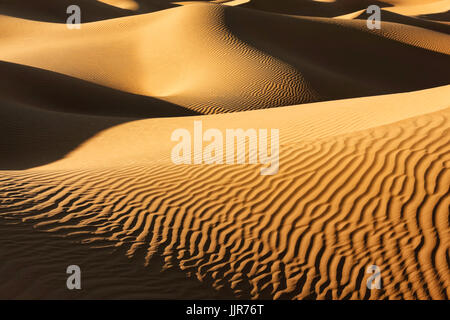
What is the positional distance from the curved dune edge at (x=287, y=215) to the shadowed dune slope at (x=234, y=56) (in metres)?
10.5

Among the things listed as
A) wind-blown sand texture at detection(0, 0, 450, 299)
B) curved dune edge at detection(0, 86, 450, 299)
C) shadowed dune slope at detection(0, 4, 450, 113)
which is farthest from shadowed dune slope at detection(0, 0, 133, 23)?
curved dune edge at detection(0, 86, 450, 299)

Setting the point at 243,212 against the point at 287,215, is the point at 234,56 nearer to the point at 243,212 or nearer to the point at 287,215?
the point at 243,212

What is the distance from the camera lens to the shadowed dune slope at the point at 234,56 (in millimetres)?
19812

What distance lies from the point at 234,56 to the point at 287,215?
17.9 meters

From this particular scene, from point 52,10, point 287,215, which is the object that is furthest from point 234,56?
point 52,10

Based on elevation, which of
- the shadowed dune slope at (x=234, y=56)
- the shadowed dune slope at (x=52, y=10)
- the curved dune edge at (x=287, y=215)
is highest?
the shadowed dune slope at (x=52, y=10)

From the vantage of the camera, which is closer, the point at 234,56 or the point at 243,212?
the point at 243,212

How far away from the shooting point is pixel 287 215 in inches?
214

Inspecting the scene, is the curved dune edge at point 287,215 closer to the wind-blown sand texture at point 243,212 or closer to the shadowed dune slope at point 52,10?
the wind-blown sand texture at point 243,212

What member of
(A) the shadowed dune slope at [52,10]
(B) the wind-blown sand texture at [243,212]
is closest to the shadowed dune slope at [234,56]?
(A) the shadowed dune slope at [52,10]

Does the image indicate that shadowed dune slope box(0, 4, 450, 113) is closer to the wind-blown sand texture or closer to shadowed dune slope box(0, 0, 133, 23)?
shadowed dune slope box(0, 0, 133, 23)
